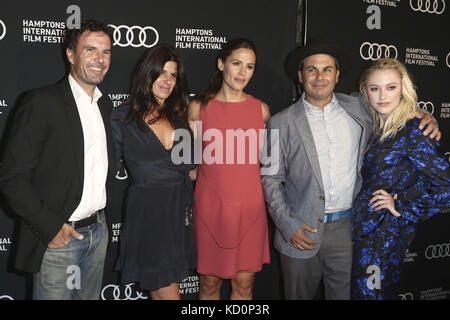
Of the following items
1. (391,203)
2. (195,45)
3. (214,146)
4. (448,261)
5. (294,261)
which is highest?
(195,45)

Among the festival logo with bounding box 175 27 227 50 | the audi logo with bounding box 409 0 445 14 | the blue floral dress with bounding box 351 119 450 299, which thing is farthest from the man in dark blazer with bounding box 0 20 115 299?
the audi logo with bounding box 409 0 445 14

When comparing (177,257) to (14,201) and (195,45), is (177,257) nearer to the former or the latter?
(14,201)

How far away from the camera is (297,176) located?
2.68m

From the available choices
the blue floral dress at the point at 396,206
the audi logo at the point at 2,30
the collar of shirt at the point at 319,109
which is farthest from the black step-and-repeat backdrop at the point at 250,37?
the blue floral dress at the point at 396,206

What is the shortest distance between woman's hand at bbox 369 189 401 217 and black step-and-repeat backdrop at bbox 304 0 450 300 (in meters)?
1.41

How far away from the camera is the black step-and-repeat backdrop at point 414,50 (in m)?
3.54

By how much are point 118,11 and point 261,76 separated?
1265mm

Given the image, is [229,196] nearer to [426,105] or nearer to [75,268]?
[75,268]

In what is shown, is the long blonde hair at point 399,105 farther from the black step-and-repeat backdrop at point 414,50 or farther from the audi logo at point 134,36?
the audi logo at point 134,36

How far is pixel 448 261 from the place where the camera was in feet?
13.7

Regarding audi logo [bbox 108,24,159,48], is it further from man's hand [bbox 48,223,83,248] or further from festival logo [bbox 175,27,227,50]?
man's hand [bbox 48,223,83,248]

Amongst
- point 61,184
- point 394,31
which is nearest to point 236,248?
point 61,184

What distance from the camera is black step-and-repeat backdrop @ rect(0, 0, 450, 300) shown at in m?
2.85

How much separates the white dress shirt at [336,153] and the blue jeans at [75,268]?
4.86ft
